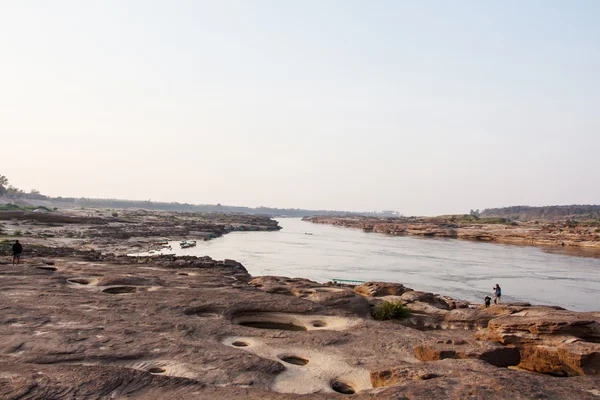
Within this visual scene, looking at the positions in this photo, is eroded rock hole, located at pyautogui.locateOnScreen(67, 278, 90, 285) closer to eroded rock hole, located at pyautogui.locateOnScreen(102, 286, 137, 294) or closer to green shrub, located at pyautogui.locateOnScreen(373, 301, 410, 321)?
eroded rock hole, located at pyautogui.locateOnScreen(102, 286, 137, 294)

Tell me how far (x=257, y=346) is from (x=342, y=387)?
331cm

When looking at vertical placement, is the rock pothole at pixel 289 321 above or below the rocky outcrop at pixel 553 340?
below

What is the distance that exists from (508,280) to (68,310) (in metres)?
39.0

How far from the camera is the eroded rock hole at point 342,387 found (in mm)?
10914

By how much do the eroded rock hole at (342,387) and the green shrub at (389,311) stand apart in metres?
9.18

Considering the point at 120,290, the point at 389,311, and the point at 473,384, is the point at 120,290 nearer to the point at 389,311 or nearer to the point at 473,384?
the point at 389,311

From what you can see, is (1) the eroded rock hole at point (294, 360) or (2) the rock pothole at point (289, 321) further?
(2) the rock pothole at point (289, 321)

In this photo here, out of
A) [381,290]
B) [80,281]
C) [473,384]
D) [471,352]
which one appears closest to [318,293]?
[381,290]

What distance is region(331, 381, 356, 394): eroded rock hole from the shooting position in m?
10.9

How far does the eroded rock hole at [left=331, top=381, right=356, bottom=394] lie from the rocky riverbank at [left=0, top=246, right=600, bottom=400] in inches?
1.6

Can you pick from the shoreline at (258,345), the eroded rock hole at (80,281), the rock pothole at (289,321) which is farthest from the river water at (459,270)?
the eroded rock hole at (80,281)

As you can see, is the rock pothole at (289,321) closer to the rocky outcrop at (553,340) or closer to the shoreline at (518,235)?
the rocky outcrop at (553,340)

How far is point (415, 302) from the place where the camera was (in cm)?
2214

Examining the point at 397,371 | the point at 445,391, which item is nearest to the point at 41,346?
the point at 397,371
